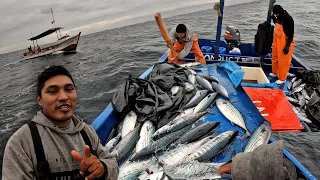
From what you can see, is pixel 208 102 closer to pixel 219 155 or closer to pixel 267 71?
pixel 219 155

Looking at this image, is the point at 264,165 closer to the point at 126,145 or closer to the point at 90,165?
the point at 90,165

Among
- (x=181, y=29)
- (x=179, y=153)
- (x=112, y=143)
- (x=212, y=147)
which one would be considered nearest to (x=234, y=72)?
(x=181, y=29)

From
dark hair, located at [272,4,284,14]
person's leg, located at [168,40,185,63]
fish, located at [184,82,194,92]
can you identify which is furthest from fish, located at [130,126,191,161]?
dark hair, located at [272,4,284,14]

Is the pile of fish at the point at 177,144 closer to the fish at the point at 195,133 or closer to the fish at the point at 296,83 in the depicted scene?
the fish at the point at 195,133

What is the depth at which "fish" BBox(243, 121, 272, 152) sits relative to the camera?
4.27m

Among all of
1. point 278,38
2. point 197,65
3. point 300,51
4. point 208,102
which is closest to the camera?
point 208,102

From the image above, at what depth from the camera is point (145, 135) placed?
4680 mm

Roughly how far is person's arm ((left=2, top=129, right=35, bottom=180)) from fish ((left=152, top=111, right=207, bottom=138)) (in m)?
2.77

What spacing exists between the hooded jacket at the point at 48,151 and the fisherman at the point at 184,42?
6.81 meters

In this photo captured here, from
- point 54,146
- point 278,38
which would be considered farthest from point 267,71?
point 54,146

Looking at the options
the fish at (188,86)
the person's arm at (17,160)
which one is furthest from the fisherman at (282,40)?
the person's arm at (17,160)

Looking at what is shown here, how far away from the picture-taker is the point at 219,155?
4250mm

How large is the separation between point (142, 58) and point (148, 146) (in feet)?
60.1

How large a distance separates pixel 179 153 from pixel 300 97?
4.61 meters
